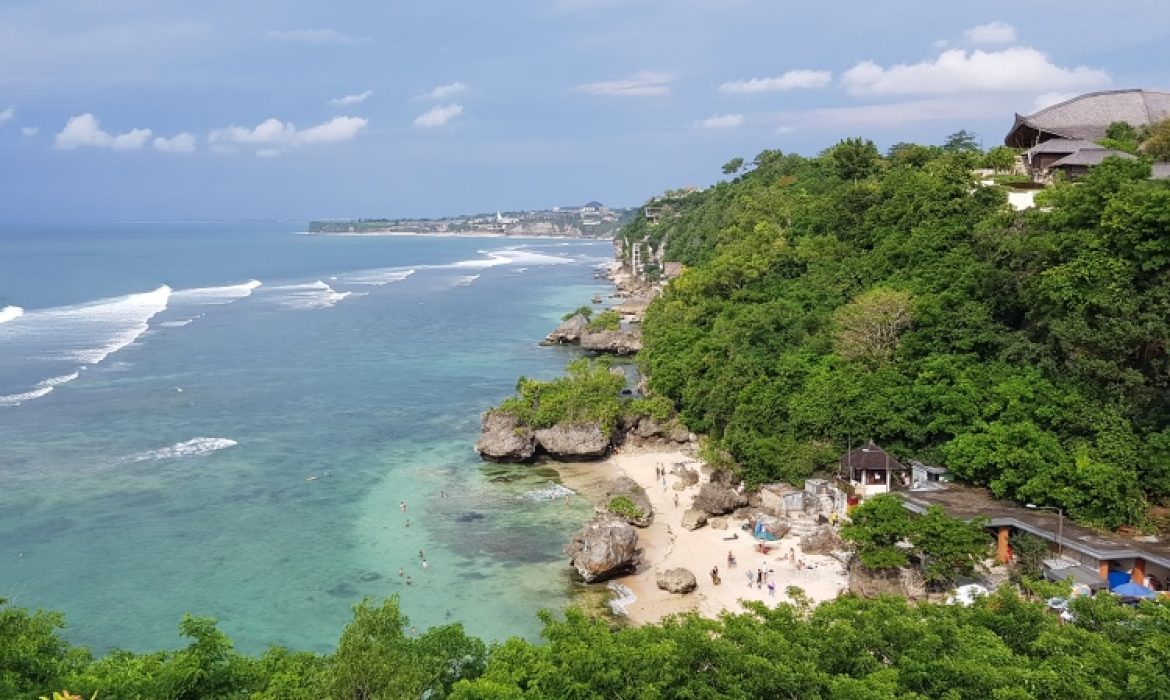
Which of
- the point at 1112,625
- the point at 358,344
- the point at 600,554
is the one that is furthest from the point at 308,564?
the point at 358,344

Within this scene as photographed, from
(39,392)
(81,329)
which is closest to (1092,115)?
(39,392)

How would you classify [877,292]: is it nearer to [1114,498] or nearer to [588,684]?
[1114,498]

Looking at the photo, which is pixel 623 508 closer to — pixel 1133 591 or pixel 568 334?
pixel 1133 591

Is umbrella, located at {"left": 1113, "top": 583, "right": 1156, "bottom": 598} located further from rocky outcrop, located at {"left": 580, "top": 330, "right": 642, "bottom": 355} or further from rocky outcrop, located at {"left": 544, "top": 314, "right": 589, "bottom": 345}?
rocky outcrop, located at {"left": 544, "top": 314, "right": 589, "bottom": 345}

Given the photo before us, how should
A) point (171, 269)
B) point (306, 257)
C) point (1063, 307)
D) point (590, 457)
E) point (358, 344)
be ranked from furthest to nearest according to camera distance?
point (306, 257)
point (171, 269)
point (358, 344)
point (590, 457)
point (1063, 307)

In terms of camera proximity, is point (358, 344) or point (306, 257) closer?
point (358, 344)
